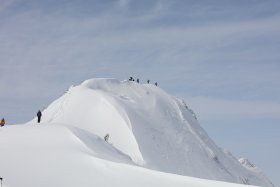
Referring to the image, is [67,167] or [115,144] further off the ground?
[115,144]

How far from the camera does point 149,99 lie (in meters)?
88.9

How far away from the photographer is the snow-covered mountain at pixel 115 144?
29.5 meters

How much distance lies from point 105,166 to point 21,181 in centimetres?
538

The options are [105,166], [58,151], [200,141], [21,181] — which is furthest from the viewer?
[200,141]

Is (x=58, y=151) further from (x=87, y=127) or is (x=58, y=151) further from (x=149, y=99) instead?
(x=149, y=99)

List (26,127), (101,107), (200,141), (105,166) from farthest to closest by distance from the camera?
(200,141), (101,107), (26,127), (105,166)

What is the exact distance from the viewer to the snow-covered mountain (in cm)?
2950

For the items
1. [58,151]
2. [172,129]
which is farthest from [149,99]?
[58,151]

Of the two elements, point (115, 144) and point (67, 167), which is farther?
point (115, 144)

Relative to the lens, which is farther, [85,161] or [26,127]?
[26,127]

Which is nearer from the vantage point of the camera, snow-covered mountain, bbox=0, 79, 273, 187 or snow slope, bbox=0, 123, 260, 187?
snow slope, bbox=0, 123, 260, 187

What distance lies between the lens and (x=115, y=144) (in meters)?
72.4

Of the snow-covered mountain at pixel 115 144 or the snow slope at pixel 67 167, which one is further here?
the snow-covered mountain at pixel 115 144

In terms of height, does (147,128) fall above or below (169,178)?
above
